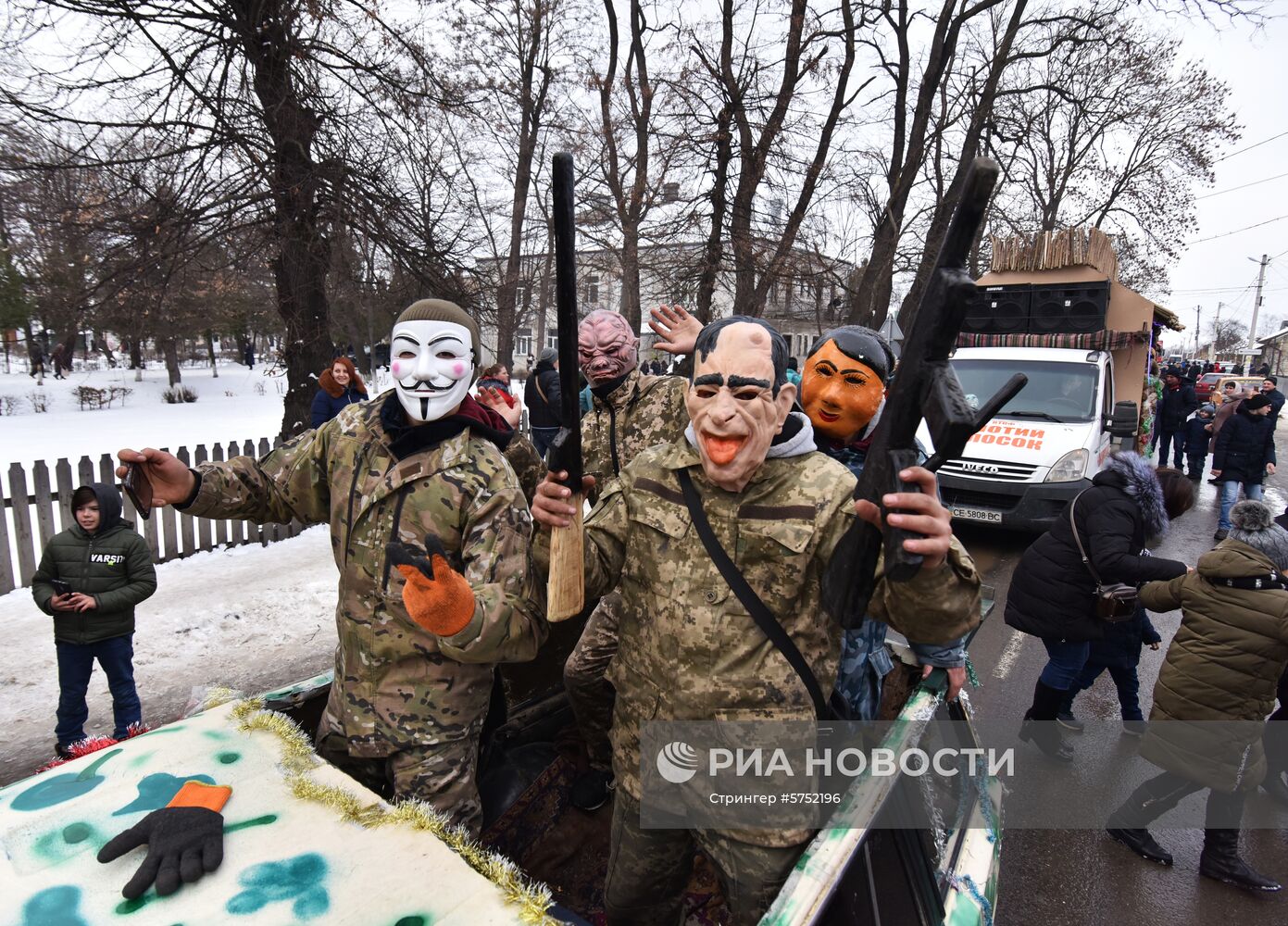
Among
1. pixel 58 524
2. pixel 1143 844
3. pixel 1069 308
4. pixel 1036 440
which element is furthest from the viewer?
pixel 1069 308

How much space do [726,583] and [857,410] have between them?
3.84 feet

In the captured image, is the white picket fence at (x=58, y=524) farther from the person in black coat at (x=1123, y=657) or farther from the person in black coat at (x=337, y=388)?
the person in black coat at (x=1123, y=657)

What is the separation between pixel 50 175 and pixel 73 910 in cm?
710

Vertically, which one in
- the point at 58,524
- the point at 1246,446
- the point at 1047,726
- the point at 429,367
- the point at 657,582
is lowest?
the point at 1047,726

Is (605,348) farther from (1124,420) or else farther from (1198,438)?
(1198,438)

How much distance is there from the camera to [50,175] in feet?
20.0

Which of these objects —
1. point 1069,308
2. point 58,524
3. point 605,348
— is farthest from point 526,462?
point 1069,308

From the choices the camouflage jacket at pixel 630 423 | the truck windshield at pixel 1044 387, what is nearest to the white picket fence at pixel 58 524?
the camouflage jacket at pixel 630 423

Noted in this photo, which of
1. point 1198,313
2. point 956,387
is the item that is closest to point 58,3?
point 956,387

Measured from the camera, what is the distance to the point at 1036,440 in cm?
777

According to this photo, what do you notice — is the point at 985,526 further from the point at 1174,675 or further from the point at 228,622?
the point at 228,622

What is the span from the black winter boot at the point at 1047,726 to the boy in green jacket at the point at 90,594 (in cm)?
501

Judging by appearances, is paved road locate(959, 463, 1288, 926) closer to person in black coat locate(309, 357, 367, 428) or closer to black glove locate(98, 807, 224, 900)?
black glove locate(98, 807, 224, 900)

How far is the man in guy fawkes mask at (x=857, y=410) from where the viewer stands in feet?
8.16
